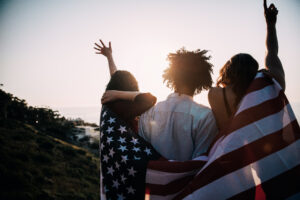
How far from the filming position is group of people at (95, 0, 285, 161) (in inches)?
86.3

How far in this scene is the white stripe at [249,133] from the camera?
202 cm

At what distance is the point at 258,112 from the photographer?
2.08 m

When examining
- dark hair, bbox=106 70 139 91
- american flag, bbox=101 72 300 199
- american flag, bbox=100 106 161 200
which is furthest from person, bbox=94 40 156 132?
american flag, bbox=101 72 300 199

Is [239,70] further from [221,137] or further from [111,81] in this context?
[111,81]

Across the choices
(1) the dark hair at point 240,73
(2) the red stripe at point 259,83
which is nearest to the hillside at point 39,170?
(1) the dark hair at point 240,73

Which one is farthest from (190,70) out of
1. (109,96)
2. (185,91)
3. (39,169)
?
(39,169)

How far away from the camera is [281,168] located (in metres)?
2.00

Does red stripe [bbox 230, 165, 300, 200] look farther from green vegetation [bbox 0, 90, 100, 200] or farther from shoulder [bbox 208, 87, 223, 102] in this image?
green vegetation [bbox 0, 90, 100, 200]

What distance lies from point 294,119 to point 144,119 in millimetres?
1823

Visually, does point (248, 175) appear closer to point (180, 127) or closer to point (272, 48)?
point (180, 127)

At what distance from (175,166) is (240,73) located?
135 cm

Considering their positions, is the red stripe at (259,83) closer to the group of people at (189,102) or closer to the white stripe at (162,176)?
the group of people at (189,102)

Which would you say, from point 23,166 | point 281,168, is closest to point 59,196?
point 23,166

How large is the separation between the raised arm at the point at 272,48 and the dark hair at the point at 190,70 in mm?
729
